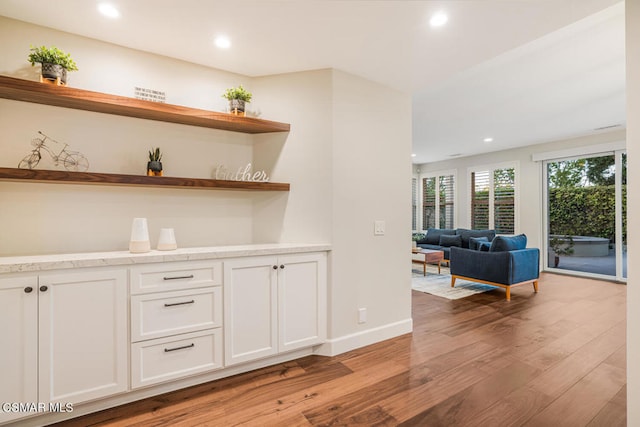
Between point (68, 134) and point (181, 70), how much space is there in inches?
38.5

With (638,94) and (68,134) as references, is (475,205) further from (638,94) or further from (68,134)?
(68,134)

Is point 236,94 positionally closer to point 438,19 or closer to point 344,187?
point 344,187

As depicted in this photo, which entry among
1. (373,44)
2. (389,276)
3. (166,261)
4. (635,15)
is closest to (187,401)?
(166,261)

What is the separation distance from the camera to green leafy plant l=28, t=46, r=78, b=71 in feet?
6.28

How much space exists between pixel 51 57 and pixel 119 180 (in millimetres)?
852

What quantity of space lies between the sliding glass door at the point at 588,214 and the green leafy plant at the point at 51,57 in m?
7.57

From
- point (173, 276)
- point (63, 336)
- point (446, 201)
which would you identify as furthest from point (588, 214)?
point (63, 336)

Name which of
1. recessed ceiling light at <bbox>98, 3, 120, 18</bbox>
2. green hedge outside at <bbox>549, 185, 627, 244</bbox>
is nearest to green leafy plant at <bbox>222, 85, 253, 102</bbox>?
recessed ceiling light at <bbox>98, 3, 120, 18</bbox>

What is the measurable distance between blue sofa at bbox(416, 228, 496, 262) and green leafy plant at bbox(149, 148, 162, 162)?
5.55m

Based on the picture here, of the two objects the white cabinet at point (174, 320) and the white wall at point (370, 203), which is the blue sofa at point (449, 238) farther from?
the white cabinet at point (174, 320)

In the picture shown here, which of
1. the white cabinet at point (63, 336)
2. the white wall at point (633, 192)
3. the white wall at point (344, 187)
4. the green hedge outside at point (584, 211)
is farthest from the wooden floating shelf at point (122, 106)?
the green hedge outside at point (584, 211)

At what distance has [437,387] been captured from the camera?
6.98 ft

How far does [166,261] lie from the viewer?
198 centimetres

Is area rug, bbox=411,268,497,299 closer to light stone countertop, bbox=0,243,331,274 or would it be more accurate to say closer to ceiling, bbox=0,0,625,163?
ceiling, bbox=0,0,625,163
